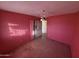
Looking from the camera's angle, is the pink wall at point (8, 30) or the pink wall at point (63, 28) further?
the pink wall at point (63, 28)

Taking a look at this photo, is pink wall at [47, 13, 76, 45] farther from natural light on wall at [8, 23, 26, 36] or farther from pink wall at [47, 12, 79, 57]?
natural light on wall at [8, 23, 26, 36]

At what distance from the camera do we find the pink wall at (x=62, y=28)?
5650 millimetres

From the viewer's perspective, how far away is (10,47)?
5043 millimetres

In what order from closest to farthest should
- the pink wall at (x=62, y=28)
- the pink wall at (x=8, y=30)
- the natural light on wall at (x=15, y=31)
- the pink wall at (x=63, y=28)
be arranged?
the pink wall at (x=8, y=30), the natural light on wall at (x=15, y=31), the pink wall at (x=63, y=28), the pink wall at (x=62, y=28)

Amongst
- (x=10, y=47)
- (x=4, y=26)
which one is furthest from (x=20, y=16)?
(x=10, y=47)

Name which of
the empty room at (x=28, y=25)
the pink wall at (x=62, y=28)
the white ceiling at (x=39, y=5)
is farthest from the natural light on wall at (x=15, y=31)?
the pink wall at (x=62, y=28)

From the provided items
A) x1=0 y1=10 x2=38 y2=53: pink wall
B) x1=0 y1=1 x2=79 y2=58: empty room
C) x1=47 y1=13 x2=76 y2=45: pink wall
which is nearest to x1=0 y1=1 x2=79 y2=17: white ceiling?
x1=0 y1=1 x2=79 y2=58: empty room

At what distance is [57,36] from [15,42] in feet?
11.8

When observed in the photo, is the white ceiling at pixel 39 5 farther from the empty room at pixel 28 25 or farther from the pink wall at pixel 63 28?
the pink wall at pixel 63 28

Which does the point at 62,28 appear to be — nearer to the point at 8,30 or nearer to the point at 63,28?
the point at 63,28

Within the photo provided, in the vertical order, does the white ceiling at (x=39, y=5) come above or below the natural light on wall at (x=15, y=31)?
above

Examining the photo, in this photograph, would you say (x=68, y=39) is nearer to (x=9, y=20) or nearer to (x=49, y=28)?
(x=49, y=28)

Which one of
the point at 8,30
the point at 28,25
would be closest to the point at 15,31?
the point at 8,30

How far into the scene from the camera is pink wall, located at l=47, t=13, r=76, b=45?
5.65 m
